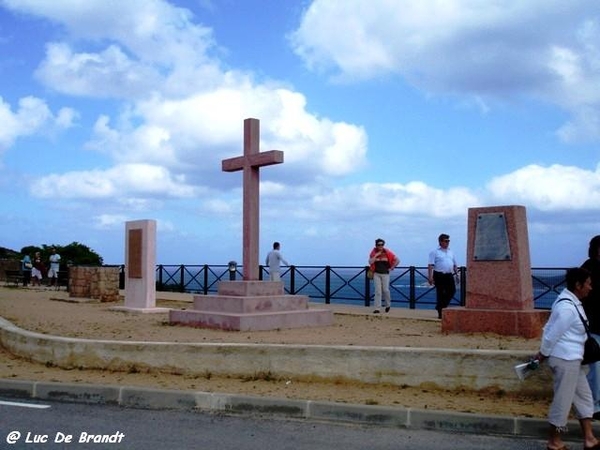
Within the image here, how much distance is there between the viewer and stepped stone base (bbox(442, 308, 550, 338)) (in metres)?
10.0

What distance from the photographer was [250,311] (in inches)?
481

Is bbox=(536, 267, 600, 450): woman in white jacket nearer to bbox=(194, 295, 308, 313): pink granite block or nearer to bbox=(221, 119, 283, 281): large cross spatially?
bbox=(194, 295, 308, 313): pink granite block

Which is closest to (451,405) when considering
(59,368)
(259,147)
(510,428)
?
(510,428)

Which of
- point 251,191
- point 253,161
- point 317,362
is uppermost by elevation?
point 253,161

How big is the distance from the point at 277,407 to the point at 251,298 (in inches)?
196

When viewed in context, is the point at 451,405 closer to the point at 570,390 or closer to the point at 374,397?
the point at 374,397

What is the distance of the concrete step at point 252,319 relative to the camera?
11812 millimetres

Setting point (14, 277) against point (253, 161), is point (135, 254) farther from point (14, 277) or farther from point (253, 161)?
point (14, 277)

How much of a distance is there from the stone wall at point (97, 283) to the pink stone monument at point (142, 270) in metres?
3.20

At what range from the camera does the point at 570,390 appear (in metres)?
5.84

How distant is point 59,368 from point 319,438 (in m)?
4.88

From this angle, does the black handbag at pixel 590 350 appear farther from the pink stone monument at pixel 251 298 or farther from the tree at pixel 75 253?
the tree at pixel 75 253

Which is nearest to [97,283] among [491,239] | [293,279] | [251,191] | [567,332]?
[293,279]

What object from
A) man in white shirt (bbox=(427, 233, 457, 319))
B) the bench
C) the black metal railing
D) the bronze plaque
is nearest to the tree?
the bench
